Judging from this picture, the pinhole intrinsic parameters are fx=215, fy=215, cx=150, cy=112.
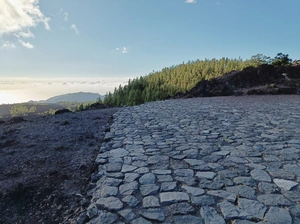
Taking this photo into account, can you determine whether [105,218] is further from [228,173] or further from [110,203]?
[228,173]

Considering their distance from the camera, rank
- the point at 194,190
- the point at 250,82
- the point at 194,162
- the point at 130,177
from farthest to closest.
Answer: the point at 250,82
the point at 194,162
the point at 130,177
the point at 194,190

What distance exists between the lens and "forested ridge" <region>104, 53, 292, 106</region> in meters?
18.5

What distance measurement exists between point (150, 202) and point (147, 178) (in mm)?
584

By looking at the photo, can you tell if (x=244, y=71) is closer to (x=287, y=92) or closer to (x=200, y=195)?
(x=287, y=92)

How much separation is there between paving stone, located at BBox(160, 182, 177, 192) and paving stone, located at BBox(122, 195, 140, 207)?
0.38m

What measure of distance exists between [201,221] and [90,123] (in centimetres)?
564

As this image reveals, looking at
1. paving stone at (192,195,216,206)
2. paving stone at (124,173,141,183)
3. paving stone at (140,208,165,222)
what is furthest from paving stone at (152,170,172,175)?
paving stone at (140,208,165,222)

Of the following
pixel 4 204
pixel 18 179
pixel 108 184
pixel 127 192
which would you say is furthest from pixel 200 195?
pixel 18 179

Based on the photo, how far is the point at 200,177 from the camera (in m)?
3.08

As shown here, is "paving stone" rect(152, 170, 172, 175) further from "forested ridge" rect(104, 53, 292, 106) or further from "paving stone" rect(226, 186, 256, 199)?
"forested ridge" rect(104, 53, 292, 106)

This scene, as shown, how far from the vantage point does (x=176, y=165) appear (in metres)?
3.53

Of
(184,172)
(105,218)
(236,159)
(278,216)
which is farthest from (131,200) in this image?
(236,159)

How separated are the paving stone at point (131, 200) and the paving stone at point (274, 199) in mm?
1446

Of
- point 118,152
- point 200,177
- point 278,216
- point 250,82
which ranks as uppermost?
point 250,82
